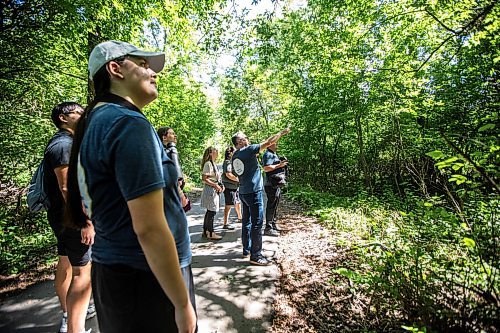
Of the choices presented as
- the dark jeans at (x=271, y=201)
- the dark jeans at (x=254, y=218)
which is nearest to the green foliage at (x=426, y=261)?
the dark jeans at (x=254, y=218)

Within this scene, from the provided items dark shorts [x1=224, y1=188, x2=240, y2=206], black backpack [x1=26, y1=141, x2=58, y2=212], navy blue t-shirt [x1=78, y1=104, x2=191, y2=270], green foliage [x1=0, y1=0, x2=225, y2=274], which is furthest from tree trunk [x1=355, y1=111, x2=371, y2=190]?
navy blue t-shirt [x1=78, y1=104, x2=191, y2=270]

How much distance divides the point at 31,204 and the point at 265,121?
64.3 feet

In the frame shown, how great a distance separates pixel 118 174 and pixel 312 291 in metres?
3.22

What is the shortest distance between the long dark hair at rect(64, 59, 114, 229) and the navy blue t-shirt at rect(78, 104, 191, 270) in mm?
160

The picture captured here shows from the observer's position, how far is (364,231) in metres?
5.31

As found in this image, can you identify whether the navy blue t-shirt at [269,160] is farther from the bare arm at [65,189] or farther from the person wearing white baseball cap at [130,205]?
the person wearing white baseball cap at [130,205]

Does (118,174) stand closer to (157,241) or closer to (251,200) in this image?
(157,241)

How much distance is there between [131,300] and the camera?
1.14 meters

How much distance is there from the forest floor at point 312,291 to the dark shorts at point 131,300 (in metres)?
2.09

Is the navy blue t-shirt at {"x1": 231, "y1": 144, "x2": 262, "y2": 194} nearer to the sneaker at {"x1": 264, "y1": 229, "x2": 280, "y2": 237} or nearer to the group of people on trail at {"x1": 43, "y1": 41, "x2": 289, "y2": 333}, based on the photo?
the sneaker at {"x1": 264, "y1": 229, "x2": 280, "y2": 237}

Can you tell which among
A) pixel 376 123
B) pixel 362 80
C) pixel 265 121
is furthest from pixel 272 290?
pixel 265 121

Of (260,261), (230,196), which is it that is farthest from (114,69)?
(230,196)

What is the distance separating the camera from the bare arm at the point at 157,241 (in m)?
1.00

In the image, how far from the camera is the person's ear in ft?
4.00
